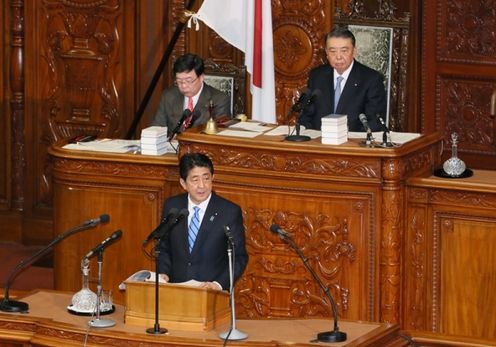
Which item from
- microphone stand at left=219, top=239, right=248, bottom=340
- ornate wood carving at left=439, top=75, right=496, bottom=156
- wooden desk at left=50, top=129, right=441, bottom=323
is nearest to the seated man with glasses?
wooden desk at left=50, top=129, right=441, bottom=323

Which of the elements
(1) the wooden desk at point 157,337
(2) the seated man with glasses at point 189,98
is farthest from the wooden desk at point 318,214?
(1) the wooden desk at point 157,337

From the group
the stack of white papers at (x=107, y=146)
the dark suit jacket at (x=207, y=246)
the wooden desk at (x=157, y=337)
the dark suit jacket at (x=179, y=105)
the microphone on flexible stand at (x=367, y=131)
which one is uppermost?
the dark suit jacket at (x=179, y=105)

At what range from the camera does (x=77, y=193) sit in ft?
32.5

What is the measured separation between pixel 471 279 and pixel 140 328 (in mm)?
2449

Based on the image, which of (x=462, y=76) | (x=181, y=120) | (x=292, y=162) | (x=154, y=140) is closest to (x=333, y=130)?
(x=292, y=162)

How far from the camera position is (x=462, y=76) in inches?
455

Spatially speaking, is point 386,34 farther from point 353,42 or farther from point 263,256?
point 263,256

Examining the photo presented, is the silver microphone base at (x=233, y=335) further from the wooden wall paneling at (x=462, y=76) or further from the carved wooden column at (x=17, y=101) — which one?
the carved wooden column at (x=17, y=101)

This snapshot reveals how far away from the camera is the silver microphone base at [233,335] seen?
7.28 metres

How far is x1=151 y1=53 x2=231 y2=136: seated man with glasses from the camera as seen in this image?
1006cm

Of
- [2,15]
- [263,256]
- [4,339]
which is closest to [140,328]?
[4,339]

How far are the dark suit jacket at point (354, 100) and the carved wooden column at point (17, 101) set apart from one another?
3.35 m

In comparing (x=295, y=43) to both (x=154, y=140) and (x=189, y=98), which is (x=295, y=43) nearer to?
(x=189, y=98)

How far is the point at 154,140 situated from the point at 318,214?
1.26m
